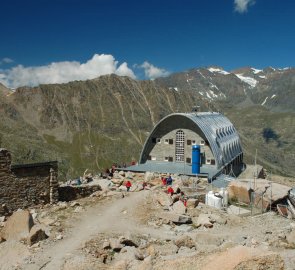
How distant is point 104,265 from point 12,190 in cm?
1128

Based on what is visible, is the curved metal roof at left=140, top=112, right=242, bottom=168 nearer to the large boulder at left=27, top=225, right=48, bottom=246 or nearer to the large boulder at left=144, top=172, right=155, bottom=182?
the large boulder at left=144, top=172, right=155, bottom=182

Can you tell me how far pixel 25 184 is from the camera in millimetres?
26688

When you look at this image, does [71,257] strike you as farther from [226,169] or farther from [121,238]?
[226,169]

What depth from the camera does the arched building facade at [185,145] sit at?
4459cm

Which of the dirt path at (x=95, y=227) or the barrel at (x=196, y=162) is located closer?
the dirt path at (x=95, y=227)

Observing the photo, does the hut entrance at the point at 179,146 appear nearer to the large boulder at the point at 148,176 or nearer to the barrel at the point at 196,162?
the barrel at the point at 196,162

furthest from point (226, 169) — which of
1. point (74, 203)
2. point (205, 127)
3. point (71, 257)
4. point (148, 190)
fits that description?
point (71, 257)

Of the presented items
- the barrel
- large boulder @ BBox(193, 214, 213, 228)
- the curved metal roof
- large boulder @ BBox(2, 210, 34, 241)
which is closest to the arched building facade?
the curved metal roof

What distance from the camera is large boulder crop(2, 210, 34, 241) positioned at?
20.3m

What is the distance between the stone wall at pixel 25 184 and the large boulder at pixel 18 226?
5.11m

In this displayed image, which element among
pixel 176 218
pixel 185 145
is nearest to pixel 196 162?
pixel 185 145

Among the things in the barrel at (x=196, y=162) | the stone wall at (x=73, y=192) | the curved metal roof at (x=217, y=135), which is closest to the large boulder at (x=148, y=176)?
the barrel at (x=196, y=162)

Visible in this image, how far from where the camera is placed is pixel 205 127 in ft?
149

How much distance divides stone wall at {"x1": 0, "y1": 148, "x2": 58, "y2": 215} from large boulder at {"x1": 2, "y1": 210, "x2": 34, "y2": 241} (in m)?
5.11
